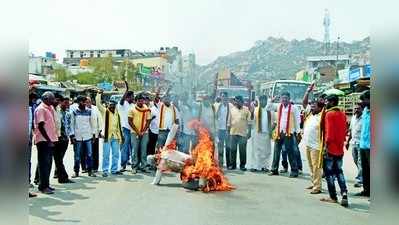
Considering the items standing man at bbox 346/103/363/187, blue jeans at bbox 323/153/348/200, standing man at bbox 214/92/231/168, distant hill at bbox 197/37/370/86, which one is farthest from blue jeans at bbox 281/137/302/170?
blue jeans at bbox 323/153/348/200

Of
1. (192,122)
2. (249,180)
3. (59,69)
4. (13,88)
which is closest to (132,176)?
(192,122)

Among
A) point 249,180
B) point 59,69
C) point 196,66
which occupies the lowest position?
point 249,180

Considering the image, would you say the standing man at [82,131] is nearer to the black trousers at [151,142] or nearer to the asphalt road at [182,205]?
the asphalt road at [182,205]

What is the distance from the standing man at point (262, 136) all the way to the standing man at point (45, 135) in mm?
4946

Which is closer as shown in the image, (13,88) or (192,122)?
(13,88)

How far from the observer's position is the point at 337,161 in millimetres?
7203

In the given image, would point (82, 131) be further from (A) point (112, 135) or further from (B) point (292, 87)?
(B) point (292, 87)

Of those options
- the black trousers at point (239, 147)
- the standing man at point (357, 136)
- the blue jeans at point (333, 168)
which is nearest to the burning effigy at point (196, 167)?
the blue jeans at point (333, 168)

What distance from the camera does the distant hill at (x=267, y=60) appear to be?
11.4 meters

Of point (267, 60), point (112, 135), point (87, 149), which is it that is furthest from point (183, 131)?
point (267, 60)

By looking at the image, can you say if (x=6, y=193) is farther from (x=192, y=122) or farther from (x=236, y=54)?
(x=236, y=54)

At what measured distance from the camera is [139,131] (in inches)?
401

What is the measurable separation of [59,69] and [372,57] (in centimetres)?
5024

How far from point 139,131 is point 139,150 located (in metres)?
0.43
